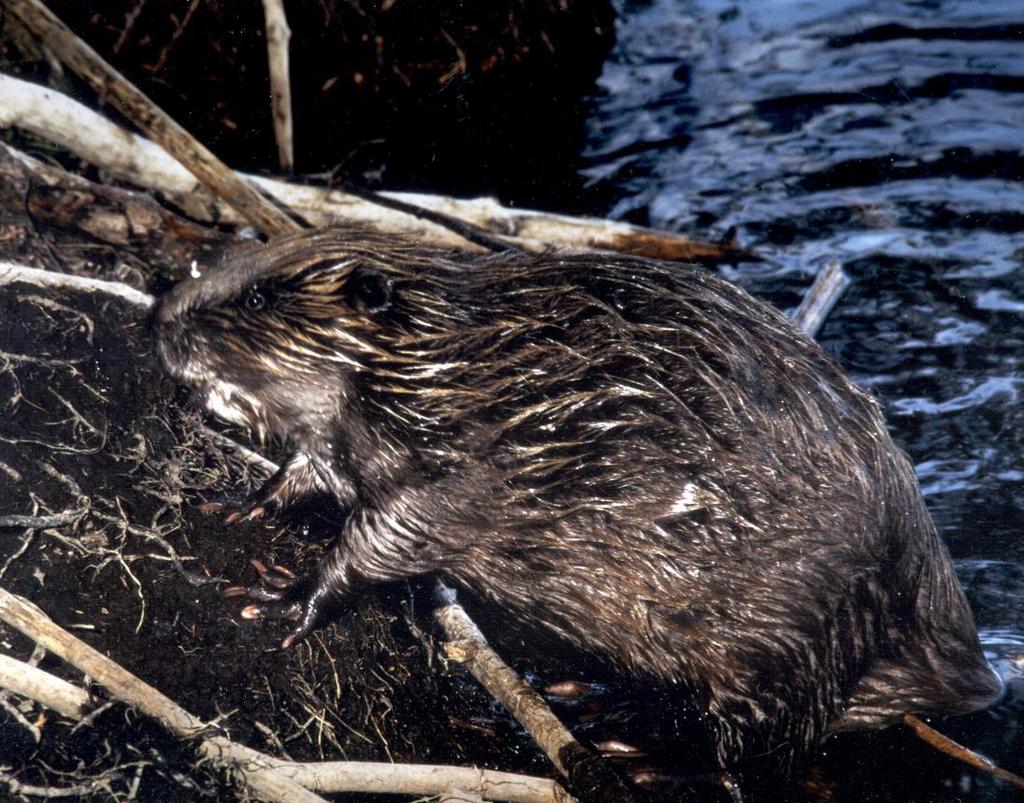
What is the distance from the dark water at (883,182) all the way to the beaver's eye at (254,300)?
2561 mm

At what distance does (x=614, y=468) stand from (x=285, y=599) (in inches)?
42.7

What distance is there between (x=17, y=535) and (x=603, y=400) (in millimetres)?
1654

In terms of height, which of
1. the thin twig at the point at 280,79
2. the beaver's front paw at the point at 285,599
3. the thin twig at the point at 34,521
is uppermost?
the thin twig at the point at 280,79

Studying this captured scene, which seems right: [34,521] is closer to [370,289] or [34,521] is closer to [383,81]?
[370,289]

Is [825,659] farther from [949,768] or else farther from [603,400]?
[603,400]

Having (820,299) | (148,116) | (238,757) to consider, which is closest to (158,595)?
(238,757)

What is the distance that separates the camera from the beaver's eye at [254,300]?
3.16 metres

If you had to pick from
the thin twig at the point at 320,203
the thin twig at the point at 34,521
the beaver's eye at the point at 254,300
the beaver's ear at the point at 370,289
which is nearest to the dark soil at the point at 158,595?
the thin twig at the point at 34,521

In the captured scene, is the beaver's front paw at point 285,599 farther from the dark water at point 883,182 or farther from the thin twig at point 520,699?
the dark water at point 883,182

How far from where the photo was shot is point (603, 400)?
111 inches

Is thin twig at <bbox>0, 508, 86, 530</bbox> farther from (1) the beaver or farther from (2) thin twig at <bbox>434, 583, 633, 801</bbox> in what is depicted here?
(2) thin twig at <bbox>434, 583, 633, 801</bbox>

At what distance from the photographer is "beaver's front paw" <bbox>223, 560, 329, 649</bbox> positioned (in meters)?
2.76

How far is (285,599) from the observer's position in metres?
2.85

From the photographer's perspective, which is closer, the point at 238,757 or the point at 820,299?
the point at 238,757
